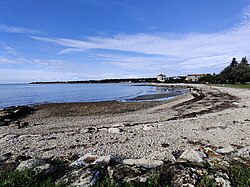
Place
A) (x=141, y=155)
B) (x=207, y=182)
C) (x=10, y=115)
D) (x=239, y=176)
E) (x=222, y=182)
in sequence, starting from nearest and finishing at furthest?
(x=207, y=182)
(x=222, y=182)
(x=239, y=176)
(x=141, y=155)
(x=10, y=115)

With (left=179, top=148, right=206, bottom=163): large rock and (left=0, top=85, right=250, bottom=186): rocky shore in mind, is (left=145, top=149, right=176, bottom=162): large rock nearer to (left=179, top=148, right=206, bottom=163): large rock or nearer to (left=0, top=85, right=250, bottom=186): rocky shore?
(left=0, top=85, right=250, bottom=186): rocky shore

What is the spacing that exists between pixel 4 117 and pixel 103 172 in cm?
1938

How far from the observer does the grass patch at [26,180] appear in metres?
4.32

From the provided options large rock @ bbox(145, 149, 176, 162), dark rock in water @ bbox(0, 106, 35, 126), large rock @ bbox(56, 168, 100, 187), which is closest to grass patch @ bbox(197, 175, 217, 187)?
large rock @ bbox(56, 168, 100, 187)

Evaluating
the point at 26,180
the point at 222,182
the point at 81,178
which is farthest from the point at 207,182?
the point at 26,180

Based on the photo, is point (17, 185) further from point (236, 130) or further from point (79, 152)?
point (236, 130)

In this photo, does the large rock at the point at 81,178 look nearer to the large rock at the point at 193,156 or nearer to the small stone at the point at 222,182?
the small stone at the point at 222,182

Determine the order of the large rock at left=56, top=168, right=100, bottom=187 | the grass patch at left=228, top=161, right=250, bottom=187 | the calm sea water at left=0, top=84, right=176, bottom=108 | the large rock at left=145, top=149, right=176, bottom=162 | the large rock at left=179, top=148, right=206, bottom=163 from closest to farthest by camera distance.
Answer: the grass patch at left=228, top=161, right=250, bottom=187 → the large rock at left=56, top=168, right=100, bottom=187 → the large rock at left=179, top=148, right=206, bottom=163 → the large rock at left=145, top=149, right=176, bottom=162 → the calm sea water at left=0, top=84, right=176, bottom=108

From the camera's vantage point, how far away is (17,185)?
4.32 metres

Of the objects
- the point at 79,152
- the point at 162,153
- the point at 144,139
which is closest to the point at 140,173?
the point at 162,153

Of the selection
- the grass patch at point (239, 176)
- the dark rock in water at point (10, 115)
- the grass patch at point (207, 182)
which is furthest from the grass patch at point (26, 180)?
the dark rock in water at point (10, 115)

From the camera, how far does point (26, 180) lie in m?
4.60

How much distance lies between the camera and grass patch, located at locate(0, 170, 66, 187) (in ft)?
14.2

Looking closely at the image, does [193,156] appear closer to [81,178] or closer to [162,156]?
[162,156]
